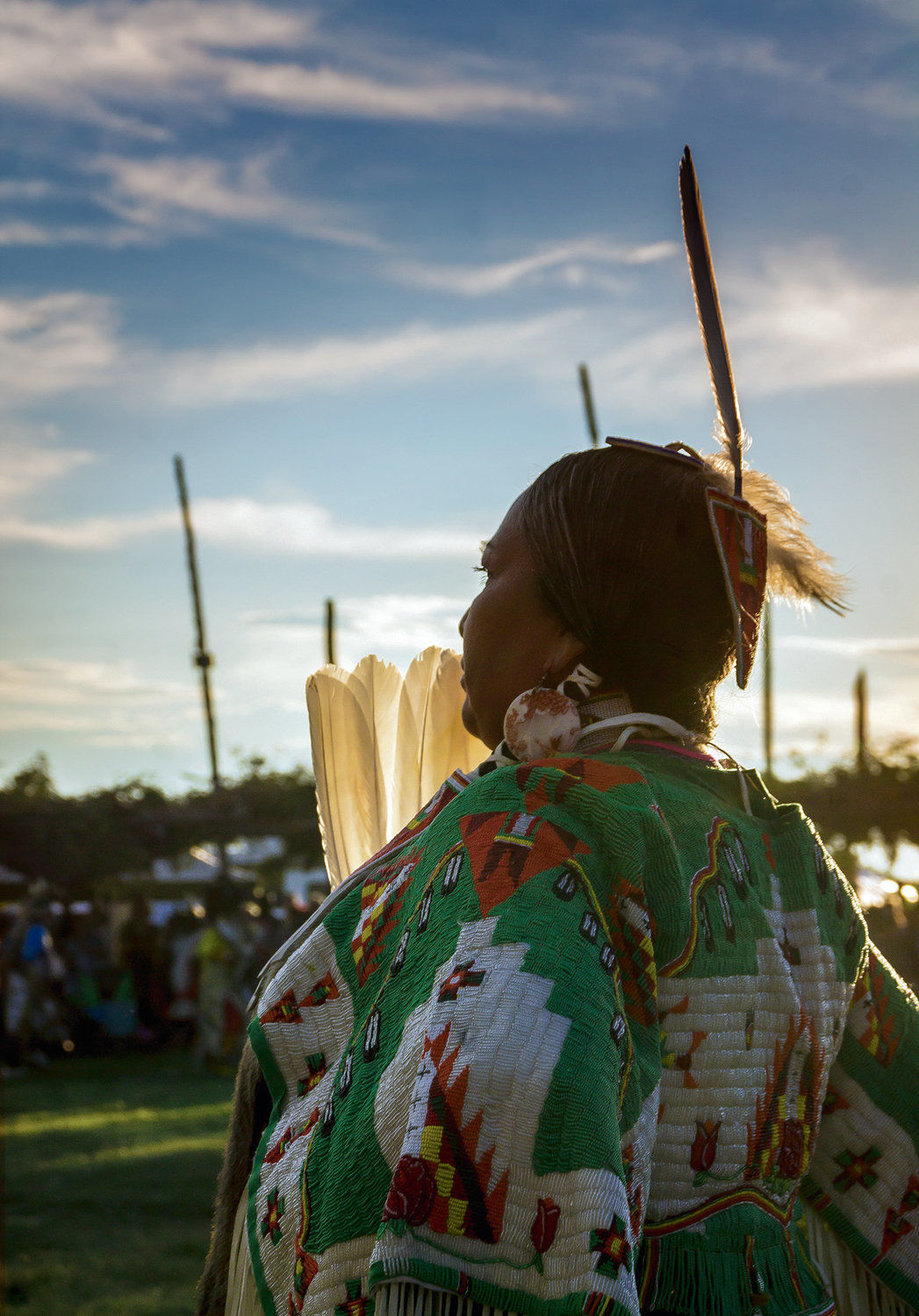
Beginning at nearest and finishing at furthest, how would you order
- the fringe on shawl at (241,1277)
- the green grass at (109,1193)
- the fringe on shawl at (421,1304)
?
the fringe on shawl at (421,1304), the fringe on shawl at (241,1277), the green grass at (109,1193)

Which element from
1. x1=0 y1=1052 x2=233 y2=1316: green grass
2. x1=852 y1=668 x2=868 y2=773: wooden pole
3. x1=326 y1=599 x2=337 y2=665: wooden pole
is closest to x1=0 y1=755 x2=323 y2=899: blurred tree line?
x1=326 y1=599 x2=337 y2=665: wooden pole

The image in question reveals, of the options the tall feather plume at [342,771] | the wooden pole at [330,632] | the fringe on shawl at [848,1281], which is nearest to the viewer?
the fringe on shawl at [848,1281]

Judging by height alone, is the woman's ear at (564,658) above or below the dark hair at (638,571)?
below

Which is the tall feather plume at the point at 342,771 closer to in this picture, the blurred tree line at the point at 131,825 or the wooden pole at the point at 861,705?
the blurred tree line at the point at 131,825

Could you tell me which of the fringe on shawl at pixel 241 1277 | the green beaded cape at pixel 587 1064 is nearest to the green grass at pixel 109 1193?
the fringe on shawl at pixel 241 1277

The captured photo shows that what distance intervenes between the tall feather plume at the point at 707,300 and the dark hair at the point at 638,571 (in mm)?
201

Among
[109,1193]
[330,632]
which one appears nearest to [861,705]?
[330,632]

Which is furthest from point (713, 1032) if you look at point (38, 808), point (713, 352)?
point (38, 808)

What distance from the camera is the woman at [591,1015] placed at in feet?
2.82

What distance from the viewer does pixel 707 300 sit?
4.98ft

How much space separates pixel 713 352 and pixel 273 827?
15573 mm

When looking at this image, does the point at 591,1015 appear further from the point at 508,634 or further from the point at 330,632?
the point at 330,632

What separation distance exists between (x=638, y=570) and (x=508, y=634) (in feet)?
0.58

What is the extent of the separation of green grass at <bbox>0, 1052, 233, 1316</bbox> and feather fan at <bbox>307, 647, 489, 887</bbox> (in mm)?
3221
